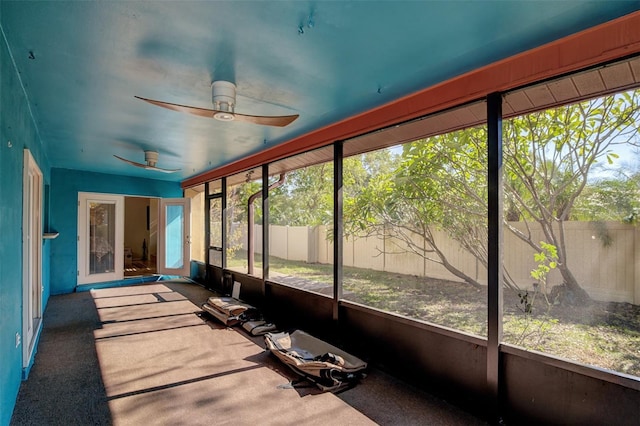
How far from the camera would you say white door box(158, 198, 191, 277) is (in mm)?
7223

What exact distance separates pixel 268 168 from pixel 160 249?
4009mm

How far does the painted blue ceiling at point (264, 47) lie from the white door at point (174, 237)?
4.12 m

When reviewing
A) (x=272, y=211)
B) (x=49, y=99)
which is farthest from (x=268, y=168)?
(x=272, y=211)

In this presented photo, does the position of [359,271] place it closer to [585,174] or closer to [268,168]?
[268,168]

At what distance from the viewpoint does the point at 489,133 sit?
2.31 meters

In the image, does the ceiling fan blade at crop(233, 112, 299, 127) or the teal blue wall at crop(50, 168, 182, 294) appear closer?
the ceiling fan blade at crop(233, 112, 299, 127)

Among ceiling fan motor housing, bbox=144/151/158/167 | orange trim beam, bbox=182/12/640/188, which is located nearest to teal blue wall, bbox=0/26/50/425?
ceiling fan motor housing, bbox=144/151/158/167

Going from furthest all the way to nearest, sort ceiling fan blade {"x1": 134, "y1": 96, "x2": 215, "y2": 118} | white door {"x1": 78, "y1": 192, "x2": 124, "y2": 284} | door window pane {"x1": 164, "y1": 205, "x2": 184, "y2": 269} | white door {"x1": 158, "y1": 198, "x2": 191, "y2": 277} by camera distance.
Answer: door window pane {"x1": 164, "y1": 205, "x2": 184, "y2": 269} → white door {"x1": 158, "y1": 198, "x2": 191, "y2": 277} → white door {"x1": 78, "y1": 192, "x2": 124, "y2": 284} → ceiling fan blade {"x1": 134, "y1": 96, "x2": 215, "y2": 118}

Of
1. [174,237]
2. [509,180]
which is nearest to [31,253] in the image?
[174,237]

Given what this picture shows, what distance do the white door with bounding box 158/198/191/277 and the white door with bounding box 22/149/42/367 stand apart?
10.4ft

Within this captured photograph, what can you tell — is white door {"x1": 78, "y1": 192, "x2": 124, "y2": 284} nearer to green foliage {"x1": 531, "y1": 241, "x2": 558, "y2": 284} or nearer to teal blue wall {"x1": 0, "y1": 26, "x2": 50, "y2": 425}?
teal blue wall {"x1": 0, "y1": 26, "x2": 50, "y2": 425}

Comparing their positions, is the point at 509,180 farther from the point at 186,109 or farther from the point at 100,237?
the point at 100,237

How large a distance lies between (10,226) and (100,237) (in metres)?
5.46

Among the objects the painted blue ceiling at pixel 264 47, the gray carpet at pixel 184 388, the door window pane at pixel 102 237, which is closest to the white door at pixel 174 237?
the door window pane at pixel 102 237
